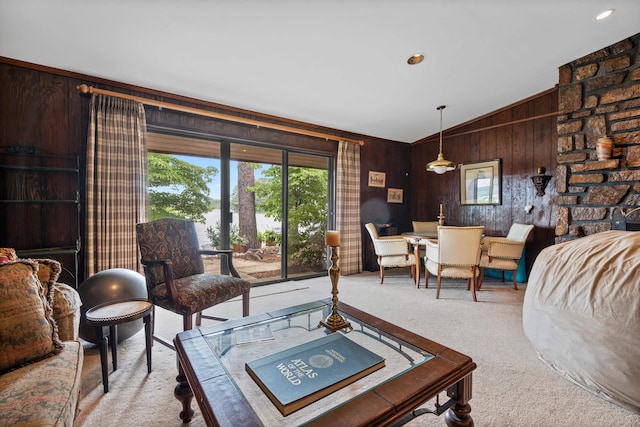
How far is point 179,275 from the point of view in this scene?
2.36m

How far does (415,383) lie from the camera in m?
1.01

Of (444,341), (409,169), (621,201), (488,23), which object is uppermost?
(488,23)

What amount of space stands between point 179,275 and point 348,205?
2.83 metres

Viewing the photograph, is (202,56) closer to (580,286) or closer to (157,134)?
(157,134)

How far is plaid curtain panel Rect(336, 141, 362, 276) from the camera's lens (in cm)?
452

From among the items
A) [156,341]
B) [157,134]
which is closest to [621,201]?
[156,341]

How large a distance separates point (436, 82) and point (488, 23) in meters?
0.93

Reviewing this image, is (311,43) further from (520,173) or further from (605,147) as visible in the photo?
(520,173)

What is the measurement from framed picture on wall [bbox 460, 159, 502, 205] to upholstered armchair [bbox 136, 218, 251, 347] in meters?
4.07

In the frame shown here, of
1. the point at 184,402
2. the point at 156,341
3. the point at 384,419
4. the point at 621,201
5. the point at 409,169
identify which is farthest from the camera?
the point at 409,169

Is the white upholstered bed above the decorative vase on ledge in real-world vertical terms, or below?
below

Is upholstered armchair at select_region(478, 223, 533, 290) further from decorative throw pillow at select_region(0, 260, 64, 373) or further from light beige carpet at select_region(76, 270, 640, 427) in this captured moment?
decorative throw pillow at select_region(0, 260, 64, 373)

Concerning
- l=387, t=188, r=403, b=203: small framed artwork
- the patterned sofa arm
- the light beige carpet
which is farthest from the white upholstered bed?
l=387, t=188, r=403, b=203: small framed artwork

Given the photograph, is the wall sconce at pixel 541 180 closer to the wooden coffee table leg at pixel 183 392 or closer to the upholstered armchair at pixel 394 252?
the upholstered armchair at pixel 394 252
